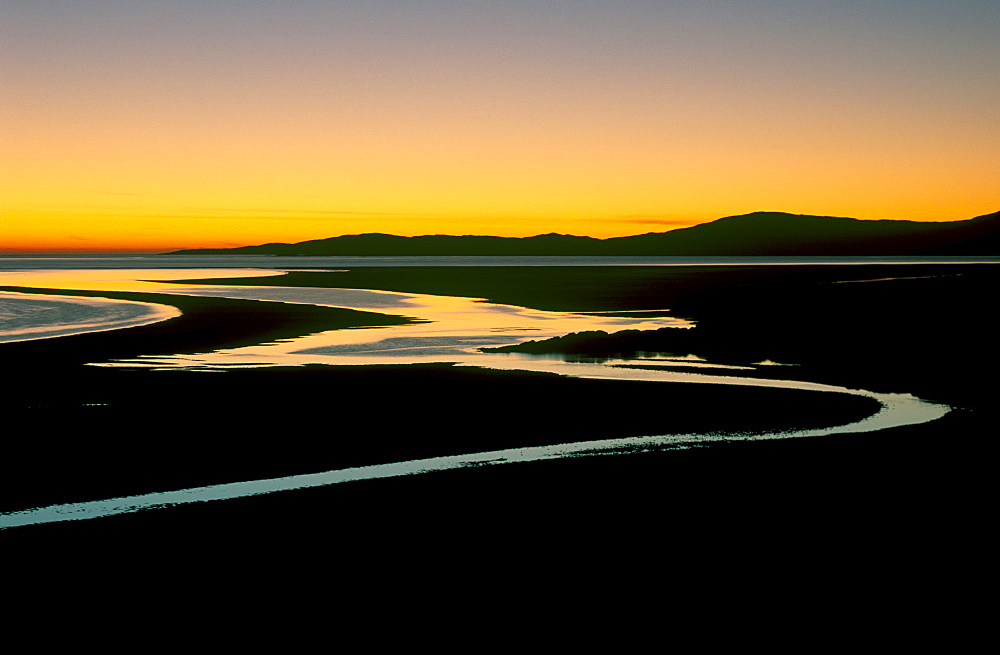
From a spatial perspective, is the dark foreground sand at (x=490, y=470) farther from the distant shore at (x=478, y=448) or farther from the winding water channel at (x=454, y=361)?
the winding water channel at (x=454, y=361)

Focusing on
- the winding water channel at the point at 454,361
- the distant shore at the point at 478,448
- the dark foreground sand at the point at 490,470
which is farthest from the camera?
the winding water channel at the point at 454,361

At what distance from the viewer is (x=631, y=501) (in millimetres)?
7902

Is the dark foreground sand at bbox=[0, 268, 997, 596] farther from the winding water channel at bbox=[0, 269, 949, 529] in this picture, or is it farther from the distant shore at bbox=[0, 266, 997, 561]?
the winding water channel at bbox=[0, 269, 949, 529]

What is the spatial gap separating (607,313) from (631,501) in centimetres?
2555

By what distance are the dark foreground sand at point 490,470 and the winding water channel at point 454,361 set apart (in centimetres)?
34

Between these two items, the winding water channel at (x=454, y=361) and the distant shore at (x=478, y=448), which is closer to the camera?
the distant shore at (x=478, y=448)

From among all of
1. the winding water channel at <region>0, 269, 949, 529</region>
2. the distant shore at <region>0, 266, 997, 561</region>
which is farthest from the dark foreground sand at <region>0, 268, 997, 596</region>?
the winding water channel at <region>0, 269, 949, 529</region>

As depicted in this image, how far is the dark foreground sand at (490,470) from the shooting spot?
663 cm

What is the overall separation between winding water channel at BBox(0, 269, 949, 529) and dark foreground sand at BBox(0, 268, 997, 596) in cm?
34

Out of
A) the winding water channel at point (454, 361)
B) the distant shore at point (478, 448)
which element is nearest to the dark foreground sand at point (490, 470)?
the distant shore at point (478, 448)

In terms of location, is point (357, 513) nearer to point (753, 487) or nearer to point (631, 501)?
point (631, 501)

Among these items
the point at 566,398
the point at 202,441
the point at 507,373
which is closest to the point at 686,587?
the point at 202,441

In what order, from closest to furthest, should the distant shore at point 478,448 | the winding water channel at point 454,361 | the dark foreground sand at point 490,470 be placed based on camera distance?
the dark foreground sand at point 490,470 → the distant shore at point 478,448 → the winding water channel at point 454,361

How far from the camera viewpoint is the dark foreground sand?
6629mm
